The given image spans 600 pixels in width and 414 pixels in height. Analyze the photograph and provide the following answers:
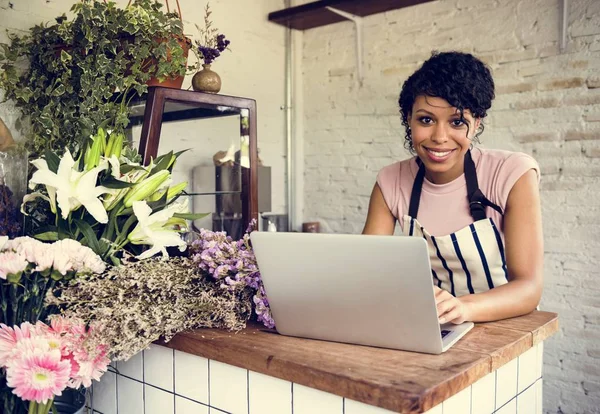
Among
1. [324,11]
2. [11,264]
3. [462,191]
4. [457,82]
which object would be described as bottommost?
[11,264]

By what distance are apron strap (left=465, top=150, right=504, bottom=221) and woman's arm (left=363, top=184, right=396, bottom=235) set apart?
0.97ft

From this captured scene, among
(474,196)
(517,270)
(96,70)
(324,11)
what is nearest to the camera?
(517,270)

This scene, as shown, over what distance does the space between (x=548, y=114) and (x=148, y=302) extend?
252 cm

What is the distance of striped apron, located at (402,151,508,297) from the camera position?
1.69 meters

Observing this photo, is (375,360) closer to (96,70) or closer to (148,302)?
(148,302)

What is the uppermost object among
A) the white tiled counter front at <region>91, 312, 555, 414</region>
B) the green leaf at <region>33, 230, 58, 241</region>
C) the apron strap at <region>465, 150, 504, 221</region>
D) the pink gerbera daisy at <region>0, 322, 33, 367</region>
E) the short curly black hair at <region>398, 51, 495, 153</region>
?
the short curly black hair at <region>398, 51, 495, 153</region>

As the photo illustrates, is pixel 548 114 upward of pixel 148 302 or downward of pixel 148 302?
upward

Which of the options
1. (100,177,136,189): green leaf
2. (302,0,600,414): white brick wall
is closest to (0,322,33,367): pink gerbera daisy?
(100,177,136,189): green leaf

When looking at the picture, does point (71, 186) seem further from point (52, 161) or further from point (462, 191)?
point (462, 191)

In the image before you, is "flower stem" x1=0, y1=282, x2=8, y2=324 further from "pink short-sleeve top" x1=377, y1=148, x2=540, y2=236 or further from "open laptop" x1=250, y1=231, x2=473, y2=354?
"pink short-sleeve top" x1=377, y1=148, x2=540, y2=236

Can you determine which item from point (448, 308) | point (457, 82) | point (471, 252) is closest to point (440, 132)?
point (457, 82)

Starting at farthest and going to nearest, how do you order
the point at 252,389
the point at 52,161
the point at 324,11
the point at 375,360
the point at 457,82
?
the point at 324,11
the point at 457,82
the point at 52,161
the point at 252,389
the point at 375,360

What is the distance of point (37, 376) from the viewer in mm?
1002

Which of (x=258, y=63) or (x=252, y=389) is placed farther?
(x=258, y=63)
